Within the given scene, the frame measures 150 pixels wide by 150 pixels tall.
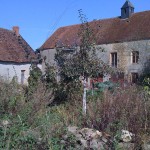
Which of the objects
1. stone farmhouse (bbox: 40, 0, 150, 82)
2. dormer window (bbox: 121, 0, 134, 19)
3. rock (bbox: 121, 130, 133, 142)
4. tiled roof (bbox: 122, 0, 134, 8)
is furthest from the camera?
tiled roof (bbox: 122, 0, 134, 8)

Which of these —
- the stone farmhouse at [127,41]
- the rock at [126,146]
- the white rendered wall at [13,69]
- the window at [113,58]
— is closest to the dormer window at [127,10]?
the stone farmhouse at [127,41]

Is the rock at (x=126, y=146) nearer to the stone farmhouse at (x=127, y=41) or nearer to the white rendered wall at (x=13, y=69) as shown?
the stone farmhouse at (x=127, y=41)

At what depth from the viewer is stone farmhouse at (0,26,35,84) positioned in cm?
3222

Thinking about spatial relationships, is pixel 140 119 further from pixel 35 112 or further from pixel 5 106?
pixel 5 106

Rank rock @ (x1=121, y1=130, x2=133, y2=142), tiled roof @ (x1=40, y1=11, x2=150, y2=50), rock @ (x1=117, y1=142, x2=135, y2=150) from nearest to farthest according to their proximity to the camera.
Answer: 1. rock @ (x1=117, y1=142, x2=135, y2=150)
2. rock @ (x1=121, y1=130, x2=133, y2=142)
3. tiled roof @ (x1=40, y1=11, x2=150, y2=50)

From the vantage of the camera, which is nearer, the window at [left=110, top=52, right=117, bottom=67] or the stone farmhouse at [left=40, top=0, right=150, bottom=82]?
the stone farmhouse at [left=40, top=0, right=150, bottom=82]

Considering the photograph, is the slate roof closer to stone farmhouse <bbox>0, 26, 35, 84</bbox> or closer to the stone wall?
stone farmhouse <bbox>0, 26, 35, 84</bbox>

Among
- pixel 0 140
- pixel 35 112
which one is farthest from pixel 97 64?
Answer: pixel 0 140

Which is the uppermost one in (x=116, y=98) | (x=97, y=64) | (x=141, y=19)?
(x=141, y=19)

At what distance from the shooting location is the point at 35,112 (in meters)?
9.40

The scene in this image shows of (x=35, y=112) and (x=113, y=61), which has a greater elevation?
(x=113, y=61)

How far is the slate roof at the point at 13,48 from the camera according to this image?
32766mm

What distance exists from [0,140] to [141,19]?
29442 mm

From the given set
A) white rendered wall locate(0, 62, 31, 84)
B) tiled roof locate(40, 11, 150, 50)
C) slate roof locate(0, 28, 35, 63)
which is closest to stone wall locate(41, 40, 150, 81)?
tiled roof locate(40, 11, 150, 50)
